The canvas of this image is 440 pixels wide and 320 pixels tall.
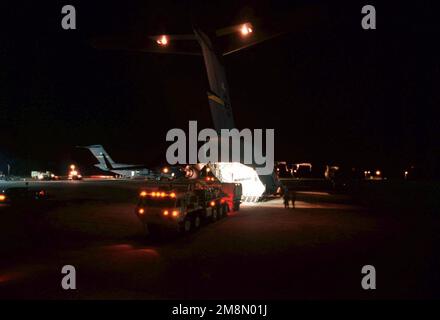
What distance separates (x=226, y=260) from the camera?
11039 mm

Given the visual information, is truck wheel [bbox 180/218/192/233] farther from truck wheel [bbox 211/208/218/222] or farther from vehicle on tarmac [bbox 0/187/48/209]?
vehicle on tarmac [bbox 0/187/48/209]

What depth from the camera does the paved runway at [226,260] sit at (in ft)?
27.3

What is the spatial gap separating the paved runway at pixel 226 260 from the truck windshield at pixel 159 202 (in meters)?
1.30

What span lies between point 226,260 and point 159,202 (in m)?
5.08

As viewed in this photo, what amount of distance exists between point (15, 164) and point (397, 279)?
10283cm

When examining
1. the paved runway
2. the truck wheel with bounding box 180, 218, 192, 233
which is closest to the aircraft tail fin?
the paved runway

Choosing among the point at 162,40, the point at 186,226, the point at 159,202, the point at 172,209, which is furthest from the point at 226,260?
the point at 162,40

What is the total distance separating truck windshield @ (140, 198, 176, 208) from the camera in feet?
49.5

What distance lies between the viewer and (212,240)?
567 inches

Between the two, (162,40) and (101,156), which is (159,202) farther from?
(101,156)

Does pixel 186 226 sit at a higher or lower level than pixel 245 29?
lower

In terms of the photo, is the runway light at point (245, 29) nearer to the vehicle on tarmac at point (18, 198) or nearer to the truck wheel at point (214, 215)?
the truck wheel at point (214, 215)
